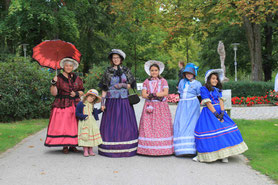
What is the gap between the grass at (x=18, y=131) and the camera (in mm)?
7693

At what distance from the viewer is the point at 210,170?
5.34 meters

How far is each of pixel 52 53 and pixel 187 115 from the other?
3012 mm

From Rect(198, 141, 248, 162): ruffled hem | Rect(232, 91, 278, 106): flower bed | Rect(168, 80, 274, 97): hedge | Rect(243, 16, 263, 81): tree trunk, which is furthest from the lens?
Rect(243, 16, 263, 81): tree trunk

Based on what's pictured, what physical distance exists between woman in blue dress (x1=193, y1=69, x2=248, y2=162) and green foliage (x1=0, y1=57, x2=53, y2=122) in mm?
7191

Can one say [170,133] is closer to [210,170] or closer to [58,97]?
[210,170]

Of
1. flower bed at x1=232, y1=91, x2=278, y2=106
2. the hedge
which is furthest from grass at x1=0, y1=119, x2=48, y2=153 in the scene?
the hedge

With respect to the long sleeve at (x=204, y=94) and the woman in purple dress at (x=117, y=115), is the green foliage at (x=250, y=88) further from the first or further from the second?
the woman in purple dress at (x=117, y=115)

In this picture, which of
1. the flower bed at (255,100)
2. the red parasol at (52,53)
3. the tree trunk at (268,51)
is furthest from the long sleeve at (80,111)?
the tree trunk at (268,51)

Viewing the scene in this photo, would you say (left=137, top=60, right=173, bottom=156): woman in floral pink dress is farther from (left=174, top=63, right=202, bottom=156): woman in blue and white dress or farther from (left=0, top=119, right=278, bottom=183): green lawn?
(left=0, top=119, right=278, bottom=183): green lawn

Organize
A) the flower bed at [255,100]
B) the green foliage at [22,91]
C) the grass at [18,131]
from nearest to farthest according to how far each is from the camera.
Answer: the grass at [18,131], the green foliage at [22,91], the flower bed at [255,100]

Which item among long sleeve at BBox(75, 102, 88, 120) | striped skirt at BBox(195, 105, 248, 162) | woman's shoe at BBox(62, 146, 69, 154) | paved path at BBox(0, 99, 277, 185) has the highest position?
long sleeve at BBox(75, 102, 88, 120)

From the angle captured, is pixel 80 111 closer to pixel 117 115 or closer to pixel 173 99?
pixel 117 115

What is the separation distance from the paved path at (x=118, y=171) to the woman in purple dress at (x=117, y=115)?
222 millimetres

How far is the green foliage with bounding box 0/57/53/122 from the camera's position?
434 inches
